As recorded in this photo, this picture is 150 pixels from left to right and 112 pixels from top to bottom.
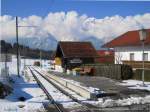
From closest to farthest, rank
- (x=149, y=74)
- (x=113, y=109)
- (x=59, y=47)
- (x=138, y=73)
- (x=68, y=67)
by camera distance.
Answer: (x=113, y=109), (x=149, y=74), (x=138, y=73), (x=68, y=67), (x=59, y=47)

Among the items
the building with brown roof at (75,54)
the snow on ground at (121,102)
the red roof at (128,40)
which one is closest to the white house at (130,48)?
the red roof at (128,40)

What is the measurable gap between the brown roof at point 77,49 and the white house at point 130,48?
1104 cm

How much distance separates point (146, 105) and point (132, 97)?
187 centimetres

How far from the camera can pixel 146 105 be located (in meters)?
15.6

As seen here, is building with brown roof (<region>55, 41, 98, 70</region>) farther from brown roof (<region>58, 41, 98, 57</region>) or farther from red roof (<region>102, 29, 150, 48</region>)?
red roof (<region>102, 29, 150, 48</region>)

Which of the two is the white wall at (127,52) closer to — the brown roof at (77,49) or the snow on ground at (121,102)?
the brown roof at (77,49)

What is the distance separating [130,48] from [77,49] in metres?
18.9

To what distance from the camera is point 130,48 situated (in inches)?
1676

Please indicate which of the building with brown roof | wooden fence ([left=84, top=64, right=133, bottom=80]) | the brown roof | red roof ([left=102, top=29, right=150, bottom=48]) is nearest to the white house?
red roof ([left=102, top=29, right=150, bottom=48])

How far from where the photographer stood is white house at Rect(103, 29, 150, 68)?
39.5m

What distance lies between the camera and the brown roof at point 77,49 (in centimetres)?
5816

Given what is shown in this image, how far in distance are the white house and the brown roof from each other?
36.2 ft

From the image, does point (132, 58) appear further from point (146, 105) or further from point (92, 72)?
point (146, 105)

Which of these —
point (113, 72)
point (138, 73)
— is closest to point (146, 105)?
point (138, 73)
